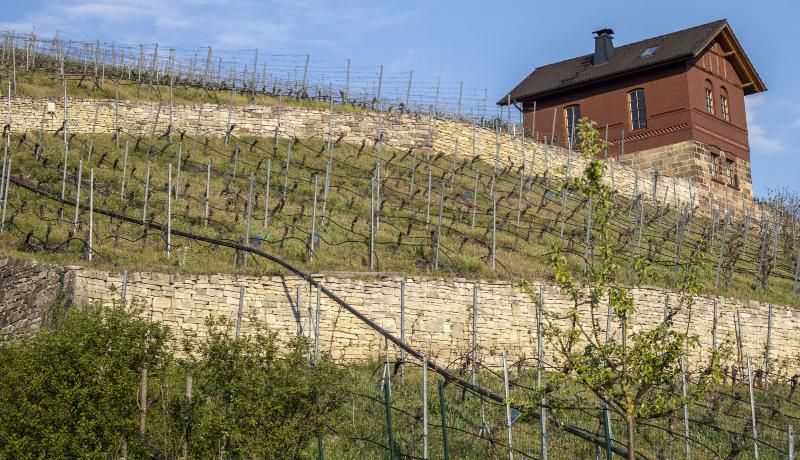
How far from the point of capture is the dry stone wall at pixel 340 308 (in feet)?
65.2

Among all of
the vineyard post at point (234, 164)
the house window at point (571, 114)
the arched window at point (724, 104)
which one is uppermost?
the arched window at point (724, 104)

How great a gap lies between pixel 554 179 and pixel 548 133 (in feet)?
24.9

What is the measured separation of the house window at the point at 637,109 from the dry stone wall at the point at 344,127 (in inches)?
114

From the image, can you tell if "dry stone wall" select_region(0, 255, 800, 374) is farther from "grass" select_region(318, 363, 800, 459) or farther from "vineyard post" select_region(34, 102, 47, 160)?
"vineyard post" select_region(34, 102, 47, 160)

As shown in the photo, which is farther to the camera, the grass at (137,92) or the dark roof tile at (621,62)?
the dark roof tile at (621,62)

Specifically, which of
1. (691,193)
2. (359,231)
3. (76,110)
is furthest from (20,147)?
(691,193)

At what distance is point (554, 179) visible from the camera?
1435 inches

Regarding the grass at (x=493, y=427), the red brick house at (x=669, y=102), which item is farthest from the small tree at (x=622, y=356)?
the red brick house at (x=669, y=102)

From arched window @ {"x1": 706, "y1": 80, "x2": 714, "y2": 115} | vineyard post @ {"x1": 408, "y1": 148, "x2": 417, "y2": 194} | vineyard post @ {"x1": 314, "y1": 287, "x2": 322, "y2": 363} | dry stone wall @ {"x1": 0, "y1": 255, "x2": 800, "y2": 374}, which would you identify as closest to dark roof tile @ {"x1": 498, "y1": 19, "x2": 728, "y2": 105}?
arched window @ {"x1": 706, "y1": 80, "x2": 714, "y2": 115}

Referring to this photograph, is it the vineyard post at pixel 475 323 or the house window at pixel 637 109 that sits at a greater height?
the house window at pixel 637 109

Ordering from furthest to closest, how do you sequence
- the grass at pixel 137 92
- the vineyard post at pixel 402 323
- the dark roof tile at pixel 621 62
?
the dark roof tile at pixel 621 62
the grass at pixel 137 92
the vineyard post at pixel 402 323

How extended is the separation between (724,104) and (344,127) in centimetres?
1776

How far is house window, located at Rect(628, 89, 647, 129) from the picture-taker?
41.4 metres

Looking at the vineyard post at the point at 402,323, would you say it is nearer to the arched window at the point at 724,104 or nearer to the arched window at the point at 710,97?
the arched window at the point at 710,97
